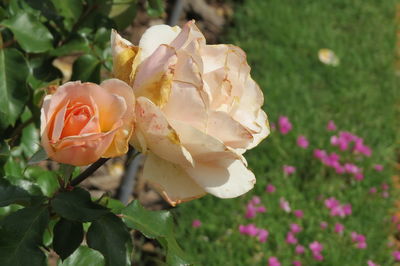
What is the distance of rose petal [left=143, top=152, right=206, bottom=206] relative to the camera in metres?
0.86

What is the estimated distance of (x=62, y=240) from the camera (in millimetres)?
1018

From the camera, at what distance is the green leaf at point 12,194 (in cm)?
101

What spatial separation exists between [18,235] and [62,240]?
0.07 meters

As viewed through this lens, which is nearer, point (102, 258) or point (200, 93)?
point (200, 93)

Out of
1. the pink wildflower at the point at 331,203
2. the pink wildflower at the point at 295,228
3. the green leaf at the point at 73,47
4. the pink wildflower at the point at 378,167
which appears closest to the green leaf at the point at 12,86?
the green leaf at the point at 73,47

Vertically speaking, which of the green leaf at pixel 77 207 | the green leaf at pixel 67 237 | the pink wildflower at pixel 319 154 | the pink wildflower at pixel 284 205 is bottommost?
Result: the pink wildflower at pixel 284 205

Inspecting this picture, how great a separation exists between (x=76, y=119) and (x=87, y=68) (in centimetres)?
59

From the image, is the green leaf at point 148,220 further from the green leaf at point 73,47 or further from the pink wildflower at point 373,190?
the pink wildflower at point 373,190

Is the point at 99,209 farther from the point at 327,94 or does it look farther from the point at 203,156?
the point at 327,94

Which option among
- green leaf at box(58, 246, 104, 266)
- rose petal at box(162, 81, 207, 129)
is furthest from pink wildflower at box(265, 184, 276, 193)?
rose petal at box(162, 81, 207, 129)

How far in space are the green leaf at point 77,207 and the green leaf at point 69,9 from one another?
0.54m

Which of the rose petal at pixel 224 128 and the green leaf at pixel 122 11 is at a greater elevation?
the rose petal at pixel 224 128

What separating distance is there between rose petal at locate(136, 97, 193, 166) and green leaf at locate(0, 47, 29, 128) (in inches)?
19.8

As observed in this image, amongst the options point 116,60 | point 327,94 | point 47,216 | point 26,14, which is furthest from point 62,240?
point 327,94
